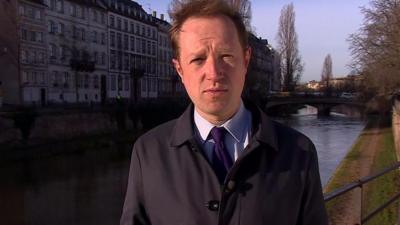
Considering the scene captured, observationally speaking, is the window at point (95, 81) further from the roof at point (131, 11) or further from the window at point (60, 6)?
the roof at point (131, 11)

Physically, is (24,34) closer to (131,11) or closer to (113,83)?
(113,83)

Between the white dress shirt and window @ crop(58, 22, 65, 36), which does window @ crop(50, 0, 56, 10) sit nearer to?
window @ crop(58, 22, 65, 36)

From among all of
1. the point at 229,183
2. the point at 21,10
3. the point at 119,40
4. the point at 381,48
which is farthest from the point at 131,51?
the point at 229,183

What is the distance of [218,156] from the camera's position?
160 centimetres

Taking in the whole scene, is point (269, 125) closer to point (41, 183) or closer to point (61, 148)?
point (41, 183)

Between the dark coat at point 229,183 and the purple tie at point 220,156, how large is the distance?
47 mm

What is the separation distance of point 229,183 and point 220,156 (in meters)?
0.11

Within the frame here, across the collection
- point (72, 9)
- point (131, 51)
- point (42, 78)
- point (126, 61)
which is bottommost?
point (42, 78)

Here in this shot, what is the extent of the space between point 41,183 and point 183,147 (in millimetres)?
18314

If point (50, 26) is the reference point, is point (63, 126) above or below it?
below

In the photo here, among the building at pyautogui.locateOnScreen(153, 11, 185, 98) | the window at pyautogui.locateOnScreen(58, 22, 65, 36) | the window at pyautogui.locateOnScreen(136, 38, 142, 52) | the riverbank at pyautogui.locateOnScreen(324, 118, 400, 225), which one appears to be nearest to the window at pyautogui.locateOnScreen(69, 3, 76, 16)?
the window at pyautogui.locateOnScreen(58, 22, 65, 36)

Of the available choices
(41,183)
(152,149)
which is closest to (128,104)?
(41,183)

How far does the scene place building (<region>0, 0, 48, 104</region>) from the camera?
3328 cm

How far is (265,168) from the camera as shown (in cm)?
157
